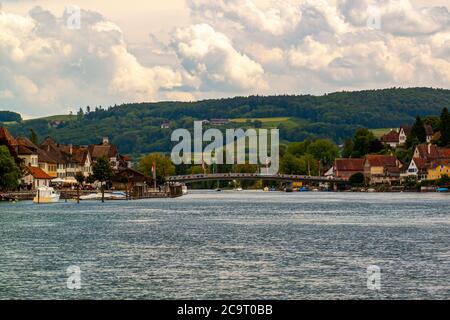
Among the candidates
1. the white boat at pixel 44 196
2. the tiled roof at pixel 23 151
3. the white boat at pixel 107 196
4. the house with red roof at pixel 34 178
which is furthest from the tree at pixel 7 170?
the tiled roof at pixel 23 151

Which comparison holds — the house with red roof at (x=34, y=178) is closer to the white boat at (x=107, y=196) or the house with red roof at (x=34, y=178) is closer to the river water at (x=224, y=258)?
the white boat at (x=107, y=196)

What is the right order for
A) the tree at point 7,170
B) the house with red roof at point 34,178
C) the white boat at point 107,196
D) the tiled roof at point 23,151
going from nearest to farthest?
1. the tree at point 7,170
2. the white boat at point 107,196
3. the house with red roof at point 34,178
4. the tiled roof at point 23,151

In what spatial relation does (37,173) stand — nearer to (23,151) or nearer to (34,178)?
(34,178)

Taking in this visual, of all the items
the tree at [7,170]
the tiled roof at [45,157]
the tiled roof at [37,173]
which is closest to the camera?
the tree at [7,170]

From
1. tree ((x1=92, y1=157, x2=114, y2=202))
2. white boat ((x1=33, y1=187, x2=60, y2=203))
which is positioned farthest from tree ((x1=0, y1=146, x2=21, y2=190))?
tree ((x1=92, y1=157, x2=114, y2=202))

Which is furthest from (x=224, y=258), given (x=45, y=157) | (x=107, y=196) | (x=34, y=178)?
(x=45, y=157)

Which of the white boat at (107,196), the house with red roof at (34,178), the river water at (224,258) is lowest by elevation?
the river water at (224,258)

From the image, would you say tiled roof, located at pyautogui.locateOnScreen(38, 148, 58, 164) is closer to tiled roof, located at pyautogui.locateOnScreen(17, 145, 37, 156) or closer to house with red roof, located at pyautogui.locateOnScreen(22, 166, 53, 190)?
tiled roof, located at pyautogui.locateOnScreen(17, 145, 37, 156)

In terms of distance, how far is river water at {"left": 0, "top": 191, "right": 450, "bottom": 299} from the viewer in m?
47.8

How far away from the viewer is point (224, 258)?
198ft

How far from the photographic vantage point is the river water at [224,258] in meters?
47.8
